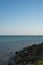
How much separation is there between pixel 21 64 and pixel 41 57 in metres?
1.82

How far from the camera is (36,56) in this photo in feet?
41.9

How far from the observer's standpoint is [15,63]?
1248 cm

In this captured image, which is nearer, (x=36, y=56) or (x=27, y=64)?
(x=27, y=64)

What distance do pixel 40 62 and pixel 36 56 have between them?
688mm

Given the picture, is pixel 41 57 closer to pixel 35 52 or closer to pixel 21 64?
pixel 35 52

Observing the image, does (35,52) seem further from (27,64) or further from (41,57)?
(27,64)

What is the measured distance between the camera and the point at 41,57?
42.4ft

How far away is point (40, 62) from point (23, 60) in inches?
51.3

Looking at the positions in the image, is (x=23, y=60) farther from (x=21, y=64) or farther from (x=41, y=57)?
(x=41, y=57)

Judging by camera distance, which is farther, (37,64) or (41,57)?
(41,57)

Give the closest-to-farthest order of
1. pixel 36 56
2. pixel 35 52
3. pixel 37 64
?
pixel 37 64
pixel 36 56
pixel 35 52

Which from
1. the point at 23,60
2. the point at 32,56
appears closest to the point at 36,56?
the point at 32,56

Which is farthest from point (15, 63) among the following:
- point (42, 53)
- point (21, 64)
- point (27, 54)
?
point (42, 53)

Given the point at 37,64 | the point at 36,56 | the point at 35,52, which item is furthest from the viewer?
the point at 35,52
